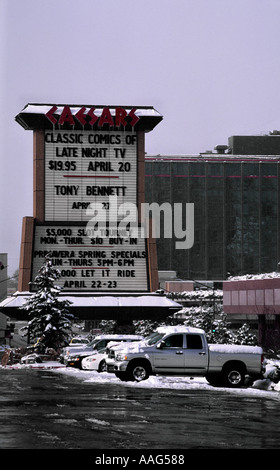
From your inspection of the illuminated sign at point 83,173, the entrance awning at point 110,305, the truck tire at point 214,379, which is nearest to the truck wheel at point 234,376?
the truck tire at point 214,379

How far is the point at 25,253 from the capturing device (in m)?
60.8

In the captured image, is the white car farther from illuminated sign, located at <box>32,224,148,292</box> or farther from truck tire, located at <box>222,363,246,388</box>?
illuminated sign, located at <box>32,224,148,292</box>

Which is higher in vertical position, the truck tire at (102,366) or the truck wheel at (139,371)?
the truck wheel at (139,371)

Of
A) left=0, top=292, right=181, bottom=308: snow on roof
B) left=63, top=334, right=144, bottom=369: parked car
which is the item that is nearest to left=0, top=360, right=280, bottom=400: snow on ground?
left=63, top=334, right=144, bottom=369: parked car

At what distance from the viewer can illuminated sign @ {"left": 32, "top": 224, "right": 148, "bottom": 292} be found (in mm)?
61219

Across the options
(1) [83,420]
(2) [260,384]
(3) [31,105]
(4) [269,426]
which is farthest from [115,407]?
(3) [31,105]

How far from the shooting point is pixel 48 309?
58.6m

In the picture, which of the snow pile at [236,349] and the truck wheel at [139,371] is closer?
the snow pile at [236,349]

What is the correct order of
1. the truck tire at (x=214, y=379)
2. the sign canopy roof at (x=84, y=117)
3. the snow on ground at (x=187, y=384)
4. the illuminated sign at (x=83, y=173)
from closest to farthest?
the snow on ground at (x=187, y=384) → the truck tire at (x=214, y=379) → the sign canopy roof at (x=84, y=117) → the illuminated sign at (x=83, y=173)

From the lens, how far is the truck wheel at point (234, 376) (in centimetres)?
3056

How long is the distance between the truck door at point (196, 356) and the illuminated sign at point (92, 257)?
30459mm

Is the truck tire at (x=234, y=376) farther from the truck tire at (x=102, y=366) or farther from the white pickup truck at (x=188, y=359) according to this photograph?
the truck tire at (x=102, y=366)

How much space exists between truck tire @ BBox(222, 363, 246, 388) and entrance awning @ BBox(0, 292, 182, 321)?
30.5 metres

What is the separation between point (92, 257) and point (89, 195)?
425cm
